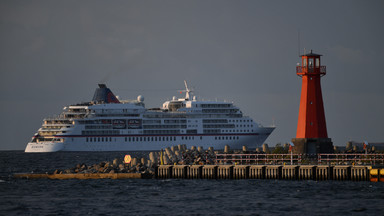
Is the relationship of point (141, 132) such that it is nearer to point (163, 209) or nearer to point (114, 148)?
point (114, 148)

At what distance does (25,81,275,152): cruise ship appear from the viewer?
122 m

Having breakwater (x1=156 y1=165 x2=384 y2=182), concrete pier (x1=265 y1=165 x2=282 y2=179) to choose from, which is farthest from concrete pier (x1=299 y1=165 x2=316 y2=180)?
concrete pier (x1=265 y1=165 x2=282 y2=179)

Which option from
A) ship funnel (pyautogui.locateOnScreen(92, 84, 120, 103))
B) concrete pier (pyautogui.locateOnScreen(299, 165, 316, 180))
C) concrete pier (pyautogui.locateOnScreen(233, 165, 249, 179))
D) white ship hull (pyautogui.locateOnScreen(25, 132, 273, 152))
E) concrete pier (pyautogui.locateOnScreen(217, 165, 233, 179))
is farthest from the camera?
ship funnel (pyautogui.locateOnScreen(92, 84, 120, 103))

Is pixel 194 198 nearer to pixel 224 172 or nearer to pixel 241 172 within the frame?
pixel 241 172

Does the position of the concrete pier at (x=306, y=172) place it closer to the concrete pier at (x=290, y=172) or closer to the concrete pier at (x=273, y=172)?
the concrete pier at (x=290, y=172)

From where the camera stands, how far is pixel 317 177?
147 ft

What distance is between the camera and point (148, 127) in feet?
416

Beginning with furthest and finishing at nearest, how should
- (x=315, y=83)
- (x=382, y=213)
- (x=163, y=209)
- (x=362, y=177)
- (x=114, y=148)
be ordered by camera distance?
(x=114, y=148), (x=315, y=83), (x=362, y=177), (x=163, y=209), (x=382, y=213)

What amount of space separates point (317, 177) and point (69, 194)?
49.2ft

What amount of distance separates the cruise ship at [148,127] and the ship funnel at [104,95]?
5438mm

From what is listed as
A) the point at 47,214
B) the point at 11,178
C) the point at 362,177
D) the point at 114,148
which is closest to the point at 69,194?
the point at 47,214

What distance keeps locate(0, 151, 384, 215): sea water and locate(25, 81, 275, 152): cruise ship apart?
7277cm

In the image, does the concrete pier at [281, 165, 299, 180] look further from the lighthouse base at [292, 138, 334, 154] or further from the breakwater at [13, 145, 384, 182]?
the lighthouse base at [292, 138, 334, 154]

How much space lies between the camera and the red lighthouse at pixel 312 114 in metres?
52.0
